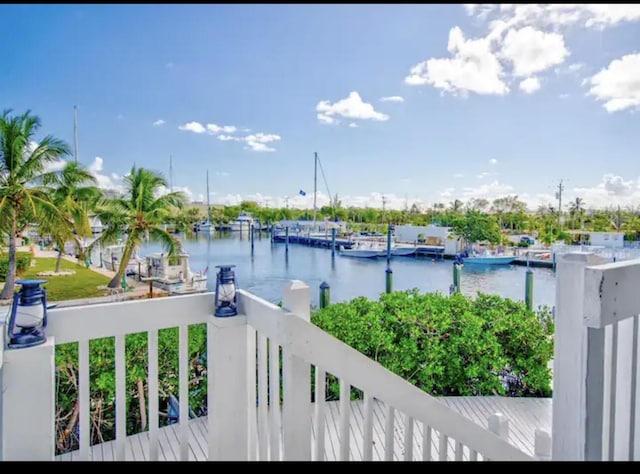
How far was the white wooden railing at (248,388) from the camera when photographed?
0.82 m

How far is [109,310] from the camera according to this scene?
3.23 ft

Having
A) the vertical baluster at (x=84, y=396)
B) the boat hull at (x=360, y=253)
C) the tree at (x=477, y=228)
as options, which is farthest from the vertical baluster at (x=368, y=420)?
the tree at (x=477, y=228)

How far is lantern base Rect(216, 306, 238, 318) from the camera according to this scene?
1.07 metres

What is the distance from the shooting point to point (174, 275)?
8.74 m

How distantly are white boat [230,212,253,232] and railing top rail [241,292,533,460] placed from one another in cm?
1643

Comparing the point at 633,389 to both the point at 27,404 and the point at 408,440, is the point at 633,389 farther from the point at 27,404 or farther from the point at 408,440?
the point at 27,404

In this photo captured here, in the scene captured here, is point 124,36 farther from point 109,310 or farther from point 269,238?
point 269,238

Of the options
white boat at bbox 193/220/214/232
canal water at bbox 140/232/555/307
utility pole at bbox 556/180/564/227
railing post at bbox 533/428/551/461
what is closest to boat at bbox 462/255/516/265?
canal water at bbox 140/232/555/307

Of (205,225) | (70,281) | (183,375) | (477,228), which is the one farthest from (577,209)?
(183,375)

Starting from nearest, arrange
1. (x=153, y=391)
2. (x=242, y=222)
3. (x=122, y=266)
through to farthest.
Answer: (x=153, y=391) → (x=122, y=266) → (x=242, y=222)

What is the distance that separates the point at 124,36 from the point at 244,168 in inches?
426

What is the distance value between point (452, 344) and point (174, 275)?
23.9 ft

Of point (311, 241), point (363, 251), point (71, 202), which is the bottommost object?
point (363, 251)
